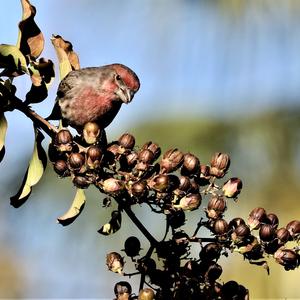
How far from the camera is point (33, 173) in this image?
1444 millimetres

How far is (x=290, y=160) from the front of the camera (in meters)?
3.85

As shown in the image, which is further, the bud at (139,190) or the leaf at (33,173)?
the leaf at (33,173)

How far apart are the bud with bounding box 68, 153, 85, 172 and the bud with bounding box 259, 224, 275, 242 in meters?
0.30

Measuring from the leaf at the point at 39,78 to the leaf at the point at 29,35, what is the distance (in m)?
0.02

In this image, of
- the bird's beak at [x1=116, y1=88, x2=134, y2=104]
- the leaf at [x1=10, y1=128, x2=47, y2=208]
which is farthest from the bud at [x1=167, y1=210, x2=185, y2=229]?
the bird's beak at [x1=116, y1=88, x2=134, y2=104]

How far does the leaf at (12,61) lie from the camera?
1.41 meters

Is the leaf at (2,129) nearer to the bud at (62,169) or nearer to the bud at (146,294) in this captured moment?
the bud at (62,169)

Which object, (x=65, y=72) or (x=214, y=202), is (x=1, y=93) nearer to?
(x=65, y=72)

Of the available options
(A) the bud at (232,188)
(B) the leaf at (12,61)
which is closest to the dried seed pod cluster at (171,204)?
(A) the bud at (232,188)

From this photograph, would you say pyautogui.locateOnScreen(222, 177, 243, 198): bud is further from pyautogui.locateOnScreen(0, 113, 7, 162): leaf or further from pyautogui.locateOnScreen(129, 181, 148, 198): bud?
pyautogui.locateOnScreen(0, 113, 7, 162): leaf

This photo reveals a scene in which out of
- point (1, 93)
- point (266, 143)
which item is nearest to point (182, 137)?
point (266, 143)

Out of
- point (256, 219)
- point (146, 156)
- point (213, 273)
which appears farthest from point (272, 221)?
point (146, 156)

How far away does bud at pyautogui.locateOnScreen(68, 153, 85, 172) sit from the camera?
1.38m

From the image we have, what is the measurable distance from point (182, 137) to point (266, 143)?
0.41 m
